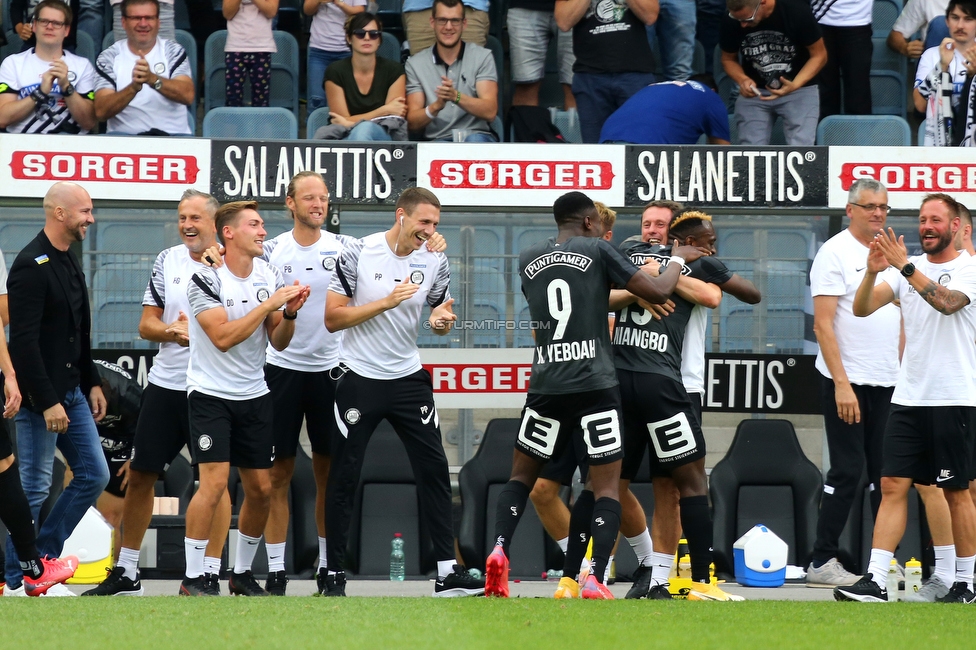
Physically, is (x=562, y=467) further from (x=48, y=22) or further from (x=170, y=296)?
(x=48, y=22)

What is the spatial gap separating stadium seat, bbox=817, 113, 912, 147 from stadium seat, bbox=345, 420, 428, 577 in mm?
4266

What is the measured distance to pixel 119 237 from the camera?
27.8ft

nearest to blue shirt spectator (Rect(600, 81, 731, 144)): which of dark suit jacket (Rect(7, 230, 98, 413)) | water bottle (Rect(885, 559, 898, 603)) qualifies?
water bottle (Rect(885, 559, 898, 603))

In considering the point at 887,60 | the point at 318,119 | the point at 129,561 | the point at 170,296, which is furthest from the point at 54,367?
the point at 887,60

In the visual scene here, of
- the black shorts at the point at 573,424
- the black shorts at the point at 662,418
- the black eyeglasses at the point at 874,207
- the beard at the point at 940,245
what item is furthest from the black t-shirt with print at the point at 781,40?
the black shorts at the point at 573,424

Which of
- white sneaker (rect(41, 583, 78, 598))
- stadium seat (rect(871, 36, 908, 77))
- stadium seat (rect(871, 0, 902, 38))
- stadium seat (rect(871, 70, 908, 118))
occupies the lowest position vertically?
white sneaker (rect(41, 583, 78, 598))

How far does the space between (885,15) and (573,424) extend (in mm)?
7348

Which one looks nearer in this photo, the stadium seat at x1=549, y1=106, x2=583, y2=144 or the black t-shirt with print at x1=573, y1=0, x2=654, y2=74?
the black t-shirt with print at x1=573, y1=0, x2=654, y2=74

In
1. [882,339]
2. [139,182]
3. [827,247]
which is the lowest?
[882,339]

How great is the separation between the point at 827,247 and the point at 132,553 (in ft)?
14.8

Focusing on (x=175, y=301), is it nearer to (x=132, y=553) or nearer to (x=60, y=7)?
(x=132, y=553)

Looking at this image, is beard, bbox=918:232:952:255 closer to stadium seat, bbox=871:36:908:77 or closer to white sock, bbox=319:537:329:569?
white sock, bbox=319:537:329:569

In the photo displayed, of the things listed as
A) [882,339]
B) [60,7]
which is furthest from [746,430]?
[60,7]

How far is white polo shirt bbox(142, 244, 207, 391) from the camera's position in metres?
6.57
